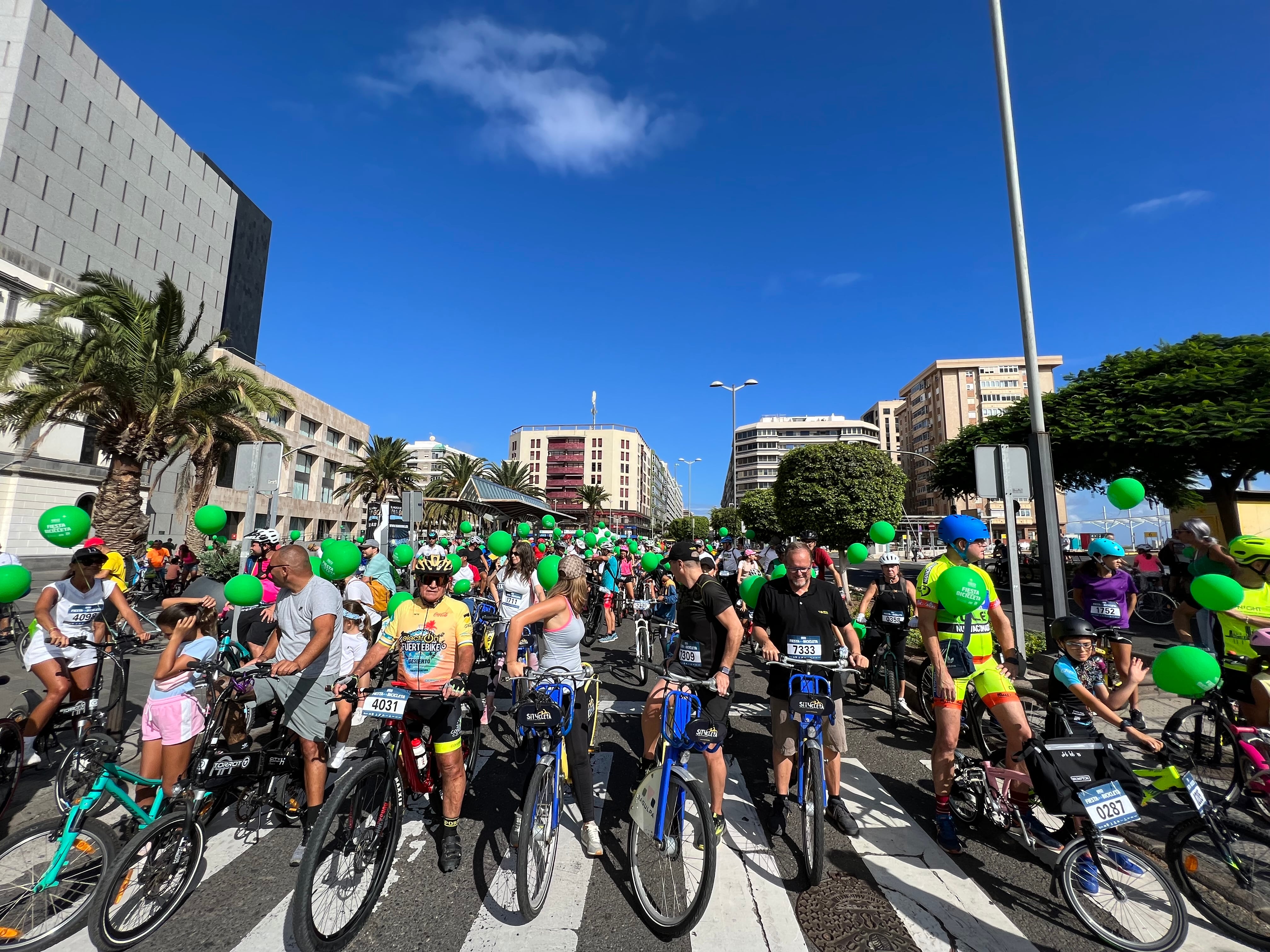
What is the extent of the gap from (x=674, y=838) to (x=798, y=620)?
1.64 m

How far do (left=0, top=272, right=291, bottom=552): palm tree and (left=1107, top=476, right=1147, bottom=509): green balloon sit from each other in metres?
17.5

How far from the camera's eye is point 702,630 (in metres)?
4.08

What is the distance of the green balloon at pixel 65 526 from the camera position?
5.31 meters

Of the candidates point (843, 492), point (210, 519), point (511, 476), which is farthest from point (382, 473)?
point (210, 519)

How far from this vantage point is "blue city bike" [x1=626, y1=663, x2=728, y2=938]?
283cm

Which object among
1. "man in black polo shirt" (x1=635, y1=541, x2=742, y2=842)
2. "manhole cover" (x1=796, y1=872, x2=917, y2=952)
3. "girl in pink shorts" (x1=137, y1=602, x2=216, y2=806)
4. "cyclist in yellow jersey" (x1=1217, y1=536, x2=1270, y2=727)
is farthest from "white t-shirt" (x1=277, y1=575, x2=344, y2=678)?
"cyclist in yellow jersey" (x1=1217, y1=536, x2=1270, y2=727)

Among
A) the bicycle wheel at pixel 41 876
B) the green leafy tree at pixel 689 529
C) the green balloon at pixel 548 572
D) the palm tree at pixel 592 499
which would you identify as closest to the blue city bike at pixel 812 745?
the bicycle wheel at pixel 41 876

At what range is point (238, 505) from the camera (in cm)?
3622

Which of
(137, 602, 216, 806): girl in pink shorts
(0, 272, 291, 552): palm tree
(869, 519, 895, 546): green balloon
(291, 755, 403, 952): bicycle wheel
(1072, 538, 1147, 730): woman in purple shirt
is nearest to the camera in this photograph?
(291, 755, 403, 952): bicycle wheel

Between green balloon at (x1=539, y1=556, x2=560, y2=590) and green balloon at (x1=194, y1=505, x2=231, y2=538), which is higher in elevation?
green balloon at (x1=194, y1=505, x2=231, y2=538)

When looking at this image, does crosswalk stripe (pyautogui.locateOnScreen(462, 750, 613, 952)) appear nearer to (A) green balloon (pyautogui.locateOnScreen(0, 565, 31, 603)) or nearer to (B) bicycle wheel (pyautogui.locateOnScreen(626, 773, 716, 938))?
(B) bicycle wheel (pyautogui.locateOnScreen(626, 773, 716, 938))

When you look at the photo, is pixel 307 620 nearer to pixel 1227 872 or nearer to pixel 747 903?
pixel 747 903

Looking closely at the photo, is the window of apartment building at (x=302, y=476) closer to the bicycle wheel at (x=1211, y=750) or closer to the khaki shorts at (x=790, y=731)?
the khaki shorts at (x=790, y=731)

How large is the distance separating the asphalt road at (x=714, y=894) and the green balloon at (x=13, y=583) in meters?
1.51
